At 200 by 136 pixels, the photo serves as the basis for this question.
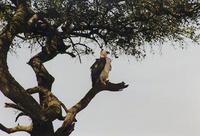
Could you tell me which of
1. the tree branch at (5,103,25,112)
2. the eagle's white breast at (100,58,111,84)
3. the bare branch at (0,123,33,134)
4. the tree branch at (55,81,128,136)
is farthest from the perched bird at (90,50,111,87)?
the bare branch at (0,123,33,134)

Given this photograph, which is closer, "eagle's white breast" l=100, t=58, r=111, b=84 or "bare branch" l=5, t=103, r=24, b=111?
"bare branch" l=5, t=103, r=24, b=111

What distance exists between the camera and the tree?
2488cm

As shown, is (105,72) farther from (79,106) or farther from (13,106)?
(13,106)

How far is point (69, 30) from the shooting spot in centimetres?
2814

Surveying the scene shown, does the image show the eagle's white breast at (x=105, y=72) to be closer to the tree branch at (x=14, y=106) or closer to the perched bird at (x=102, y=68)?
the perched bird at (x=102, y=68)

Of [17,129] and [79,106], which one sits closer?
[17,129]

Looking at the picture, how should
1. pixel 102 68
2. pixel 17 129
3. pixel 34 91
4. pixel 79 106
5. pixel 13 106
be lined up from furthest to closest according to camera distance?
pixel 34 91
pixel 79 106
pixel 102 68
pixel 17 129
pixel 13 106

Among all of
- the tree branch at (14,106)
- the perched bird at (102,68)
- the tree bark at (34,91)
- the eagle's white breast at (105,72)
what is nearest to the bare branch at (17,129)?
the tree bark at (34,91)

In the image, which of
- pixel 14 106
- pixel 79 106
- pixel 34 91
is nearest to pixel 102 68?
pixel 79 106

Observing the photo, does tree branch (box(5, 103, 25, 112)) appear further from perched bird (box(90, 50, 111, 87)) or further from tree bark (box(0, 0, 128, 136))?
perched bird (box(90, 50, 111, 87))

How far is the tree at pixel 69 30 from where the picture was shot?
24875mm

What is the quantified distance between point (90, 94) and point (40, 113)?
8.71ft

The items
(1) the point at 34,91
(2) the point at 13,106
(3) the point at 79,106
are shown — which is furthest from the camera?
(1) the point at 34,91

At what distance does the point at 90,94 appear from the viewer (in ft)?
84.8
